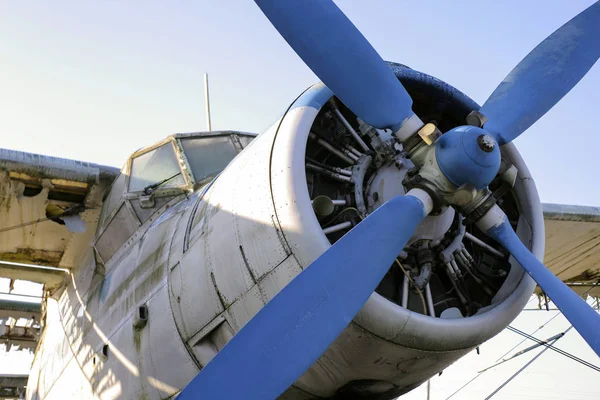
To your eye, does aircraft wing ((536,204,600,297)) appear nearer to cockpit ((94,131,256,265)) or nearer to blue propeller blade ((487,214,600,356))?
blue propeller blade ((487,214,600,356))

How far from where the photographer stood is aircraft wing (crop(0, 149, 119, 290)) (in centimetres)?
666

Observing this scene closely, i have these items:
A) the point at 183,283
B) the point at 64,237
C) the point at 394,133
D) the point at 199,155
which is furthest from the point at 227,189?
the point at 64,237

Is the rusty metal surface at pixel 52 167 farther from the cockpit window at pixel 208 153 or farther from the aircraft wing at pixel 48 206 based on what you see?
the cockpit window at pixel 208 153

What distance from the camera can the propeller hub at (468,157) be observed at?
12.0ft

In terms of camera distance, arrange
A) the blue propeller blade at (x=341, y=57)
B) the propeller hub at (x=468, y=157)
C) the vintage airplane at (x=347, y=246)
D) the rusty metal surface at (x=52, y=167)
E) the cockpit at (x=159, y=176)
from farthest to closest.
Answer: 1. the rusty metal surface at (x=52, y=167)
2. the cockpit at (x=159, y=176)
3. the blue propeller blade at (x=341, y=57)
4. the propeller hub at (x=468, y=157)
5. the vintage airplane at (x=347, y=246)

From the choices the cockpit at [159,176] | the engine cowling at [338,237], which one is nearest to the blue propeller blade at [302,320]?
the engine cowling at [338,237]

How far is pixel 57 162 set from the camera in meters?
6.75

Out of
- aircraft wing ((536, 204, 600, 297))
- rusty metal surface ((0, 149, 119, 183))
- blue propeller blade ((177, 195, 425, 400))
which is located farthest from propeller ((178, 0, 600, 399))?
rusty metal surface ((0, 149, 119, 183))

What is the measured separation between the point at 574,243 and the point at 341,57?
5.85m

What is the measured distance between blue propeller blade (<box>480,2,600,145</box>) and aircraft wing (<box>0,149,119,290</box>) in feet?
14.1

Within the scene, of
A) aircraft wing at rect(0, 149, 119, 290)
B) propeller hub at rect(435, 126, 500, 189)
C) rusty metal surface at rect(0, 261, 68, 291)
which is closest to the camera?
propeller hub at rect(435, 126, 500, 189)

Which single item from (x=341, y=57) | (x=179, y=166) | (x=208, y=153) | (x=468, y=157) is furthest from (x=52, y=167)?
(x=468, y=157)

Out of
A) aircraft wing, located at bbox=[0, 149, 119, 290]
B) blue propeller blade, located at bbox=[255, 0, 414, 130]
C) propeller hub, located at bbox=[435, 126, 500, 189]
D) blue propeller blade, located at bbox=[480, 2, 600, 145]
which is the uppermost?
aircraft wing, located at bbox=[0, 149, 119, 290]

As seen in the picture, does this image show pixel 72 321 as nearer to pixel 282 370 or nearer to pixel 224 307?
pixel 224 307
